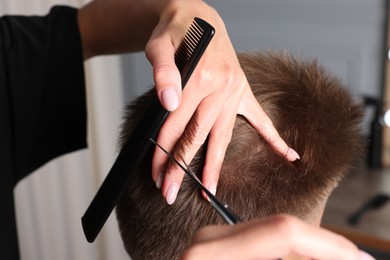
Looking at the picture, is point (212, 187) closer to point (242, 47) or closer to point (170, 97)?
point (170, 97)

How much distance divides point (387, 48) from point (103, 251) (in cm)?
176

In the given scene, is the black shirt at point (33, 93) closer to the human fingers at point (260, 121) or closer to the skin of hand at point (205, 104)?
the skin of hand at point (205, 104)

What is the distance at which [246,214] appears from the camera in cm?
77

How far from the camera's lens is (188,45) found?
69 centimetres

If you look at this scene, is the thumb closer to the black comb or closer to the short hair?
the black comb

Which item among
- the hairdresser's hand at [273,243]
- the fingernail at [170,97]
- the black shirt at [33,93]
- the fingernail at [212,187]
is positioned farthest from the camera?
the black shirt at [33,93]

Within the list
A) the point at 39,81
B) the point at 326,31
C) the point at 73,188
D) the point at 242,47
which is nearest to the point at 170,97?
the point at 39,81

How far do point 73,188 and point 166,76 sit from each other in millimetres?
1906

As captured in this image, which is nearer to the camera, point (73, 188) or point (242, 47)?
point (73, 188)

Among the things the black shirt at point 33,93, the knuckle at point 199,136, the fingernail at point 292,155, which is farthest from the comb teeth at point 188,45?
the black shirt at point 33,93

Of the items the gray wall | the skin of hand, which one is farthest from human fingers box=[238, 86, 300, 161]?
the gray wall

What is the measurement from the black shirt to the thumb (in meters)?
0.55

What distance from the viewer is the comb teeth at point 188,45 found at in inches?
26.0

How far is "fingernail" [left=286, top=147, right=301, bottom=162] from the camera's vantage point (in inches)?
30.2
